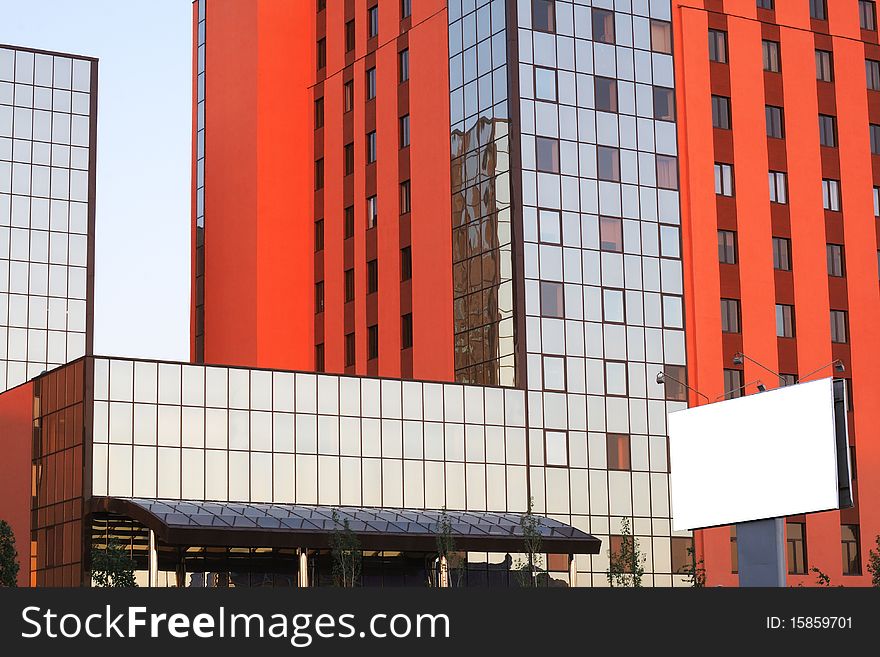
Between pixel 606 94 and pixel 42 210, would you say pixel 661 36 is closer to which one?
pixel 606 94

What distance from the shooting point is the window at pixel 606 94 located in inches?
3088

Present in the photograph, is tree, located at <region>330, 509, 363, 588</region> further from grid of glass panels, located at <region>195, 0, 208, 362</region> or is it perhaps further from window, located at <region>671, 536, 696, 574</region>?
grid of glass panels, located at <region>195, 0, 208, 362</region>

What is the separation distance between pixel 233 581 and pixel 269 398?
321 inches

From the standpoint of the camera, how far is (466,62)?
7956 centimetres

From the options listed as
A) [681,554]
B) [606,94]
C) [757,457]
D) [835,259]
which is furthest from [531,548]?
[835,259]

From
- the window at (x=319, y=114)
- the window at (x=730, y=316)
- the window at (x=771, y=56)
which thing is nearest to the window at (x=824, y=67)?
the window at (x=771, y=56)

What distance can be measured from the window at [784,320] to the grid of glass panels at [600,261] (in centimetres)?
606

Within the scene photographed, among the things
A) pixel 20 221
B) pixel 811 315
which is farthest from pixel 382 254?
pixel 20 221

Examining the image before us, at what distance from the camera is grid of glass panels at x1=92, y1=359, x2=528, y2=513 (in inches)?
2571

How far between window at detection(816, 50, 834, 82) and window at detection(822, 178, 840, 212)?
227 inches

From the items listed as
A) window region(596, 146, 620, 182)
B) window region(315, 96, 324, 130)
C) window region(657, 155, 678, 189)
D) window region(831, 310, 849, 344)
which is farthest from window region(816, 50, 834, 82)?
window region(315, 96, 324, 130)

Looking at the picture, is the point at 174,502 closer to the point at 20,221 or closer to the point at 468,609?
the point at 468,609

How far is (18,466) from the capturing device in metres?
69.9

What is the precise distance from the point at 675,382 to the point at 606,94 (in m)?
15.0
